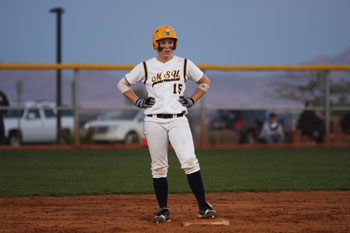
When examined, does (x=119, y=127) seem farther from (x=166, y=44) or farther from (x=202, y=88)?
(x=166, y=44)

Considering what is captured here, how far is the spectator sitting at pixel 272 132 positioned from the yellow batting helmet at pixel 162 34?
12.0m

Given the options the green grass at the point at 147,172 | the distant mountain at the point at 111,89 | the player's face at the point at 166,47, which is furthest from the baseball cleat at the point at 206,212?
the distant mountain at the point at 111,89

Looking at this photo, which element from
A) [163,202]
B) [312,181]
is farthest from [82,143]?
[163,202]

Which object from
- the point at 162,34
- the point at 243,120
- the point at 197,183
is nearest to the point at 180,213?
the point at 197,183

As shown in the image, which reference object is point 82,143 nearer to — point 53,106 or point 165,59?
point 53,106

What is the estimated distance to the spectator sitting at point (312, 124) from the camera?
17.2 m

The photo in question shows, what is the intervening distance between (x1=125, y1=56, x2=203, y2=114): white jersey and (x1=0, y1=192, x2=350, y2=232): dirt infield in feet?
3.86

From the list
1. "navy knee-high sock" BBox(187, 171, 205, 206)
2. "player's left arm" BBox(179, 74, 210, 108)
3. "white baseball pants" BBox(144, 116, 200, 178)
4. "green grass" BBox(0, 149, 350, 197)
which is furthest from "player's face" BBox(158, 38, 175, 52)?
"green grass" BBox(0, 149, 350, 197)

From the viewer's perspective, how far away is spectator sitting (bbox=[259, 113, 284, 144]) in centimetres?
1722

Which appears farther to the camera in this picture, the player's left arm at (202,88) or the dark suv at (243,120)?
the dark suv at (243,120)

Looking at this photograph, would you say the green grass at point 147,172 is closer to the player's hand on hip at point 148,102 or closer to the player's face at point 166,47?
the player's hand on hip at point 148,102

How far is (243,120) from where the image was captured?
17156 millimetres

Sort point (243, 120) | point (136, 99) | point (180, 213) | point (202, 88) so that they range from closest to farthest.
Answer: point (136, 99) < point (202, 88) < point (180, 213) < point (243, 120)

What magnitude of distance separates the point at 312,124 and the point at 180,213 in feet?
39.0
